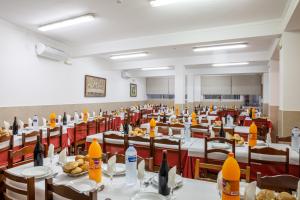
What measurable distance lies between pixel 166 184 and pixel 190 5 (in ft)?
11.5

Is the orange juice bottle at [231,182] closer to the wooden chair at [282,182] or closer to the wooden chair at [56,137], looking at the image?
the wooden chair at [282,182]

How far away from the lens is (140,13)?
174 inches

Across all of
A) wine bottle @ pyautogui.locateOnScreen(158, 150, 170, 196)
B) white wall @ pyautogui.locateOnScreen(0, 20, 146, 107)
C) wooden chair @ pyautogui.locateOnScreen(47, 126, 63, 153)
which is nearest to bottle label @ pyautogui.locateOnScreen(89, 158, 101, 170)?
wine bottle @ pyautogui.locateOnScreen(158, 150, 170, 196)

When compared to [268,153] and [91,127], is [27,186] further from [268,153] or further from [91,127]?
[91,127]

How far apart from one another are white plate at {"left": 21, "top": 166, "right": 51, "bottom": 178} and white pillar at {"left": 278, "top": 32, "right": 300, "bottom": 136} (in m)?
4.29

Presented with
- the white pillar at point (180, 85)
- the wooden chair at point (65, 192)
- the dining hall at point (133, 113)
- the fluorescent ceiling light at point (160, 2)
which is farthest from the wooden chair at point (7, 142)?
the white pillar at point (180, 85)

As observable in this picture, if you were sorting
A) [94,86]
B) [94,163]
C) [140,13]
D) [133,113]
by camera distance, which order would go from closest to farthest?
[94,163]
[140,13]
[94,86]
[133,113]

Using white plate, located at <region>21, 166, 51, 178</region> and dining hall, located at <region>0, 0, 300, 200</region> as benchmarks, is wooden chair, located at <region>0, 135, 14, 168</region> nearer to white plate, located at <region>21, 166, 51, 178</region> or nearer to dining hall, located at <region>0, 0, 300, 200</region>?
dining hall, located at <region>0, 0, 300, 200</region>

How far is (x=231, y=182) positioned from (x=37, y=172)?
63.4 inches

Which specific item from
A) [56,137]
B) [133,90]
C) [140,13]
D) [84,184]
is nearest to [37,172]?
[84,184]

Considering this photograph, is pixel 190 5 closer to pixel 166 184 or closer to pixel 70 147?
pixel 166 184

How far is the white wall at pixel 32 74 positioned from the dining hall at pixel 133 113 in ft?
0.10

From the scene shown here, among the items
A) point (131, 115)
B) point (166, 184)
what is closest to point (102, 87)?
point (131, 115)

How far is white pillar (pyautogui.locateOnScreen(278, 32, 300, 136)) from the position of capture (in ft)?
14.0
